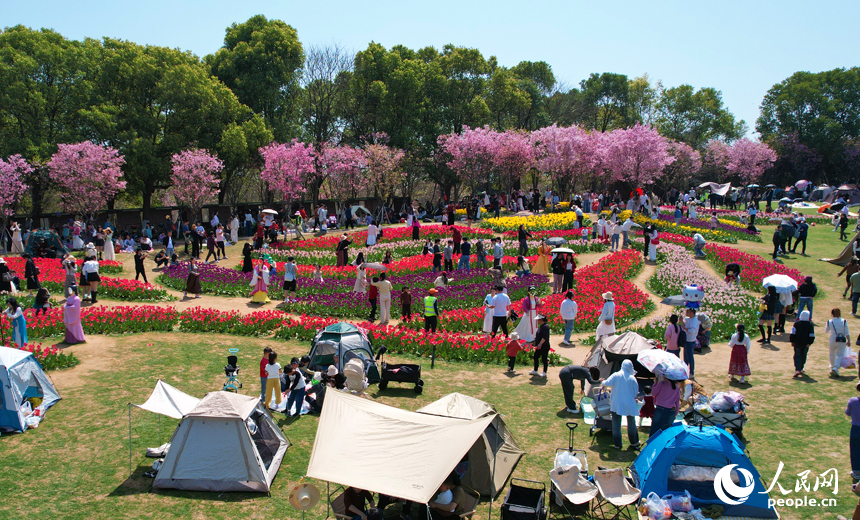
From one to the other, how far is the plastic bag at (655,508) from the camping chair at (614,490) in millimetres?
159

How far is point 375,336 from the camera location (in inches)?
648

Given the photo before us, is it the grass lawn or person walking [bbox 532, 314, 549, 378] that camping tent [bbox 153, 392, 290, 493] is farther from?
person walking [bbox 532, 314, 549, 378]

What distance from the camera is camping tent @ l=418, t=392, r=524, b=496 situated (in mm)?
9211

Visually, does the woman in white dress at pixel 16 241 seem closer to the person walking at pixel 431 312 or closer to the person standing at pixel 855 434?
the person walking at pixel 431 312

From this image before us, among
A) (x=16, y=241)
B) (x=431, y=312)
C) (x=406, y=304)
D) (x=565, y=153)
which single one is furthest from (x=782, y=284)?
(x=16, y=241)

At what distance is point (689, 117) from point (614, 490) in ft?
255

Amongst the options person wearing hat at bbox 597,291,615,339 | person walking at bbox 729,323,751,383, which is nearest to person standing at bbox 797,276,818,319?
person walking at bbox 729,323,751,383

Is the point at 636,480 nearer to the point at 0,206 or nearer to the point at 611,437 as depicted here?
the point at 611,437

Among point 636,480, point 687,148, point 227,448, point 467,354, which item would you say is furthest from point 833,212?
point 227,448

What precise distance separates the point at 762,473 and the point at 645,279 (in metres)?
15.7

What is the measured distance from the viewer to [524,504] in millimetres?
8406

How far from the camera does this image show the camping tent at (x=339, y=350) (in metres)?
13.9

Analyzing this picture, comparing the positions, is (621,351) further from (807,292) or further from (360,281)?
(360,281)

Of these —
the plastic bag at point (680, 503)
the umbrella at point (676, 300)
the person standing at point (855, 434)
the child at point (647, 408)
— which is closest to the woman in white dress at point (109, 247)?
the umbrella at point (676, 300)
